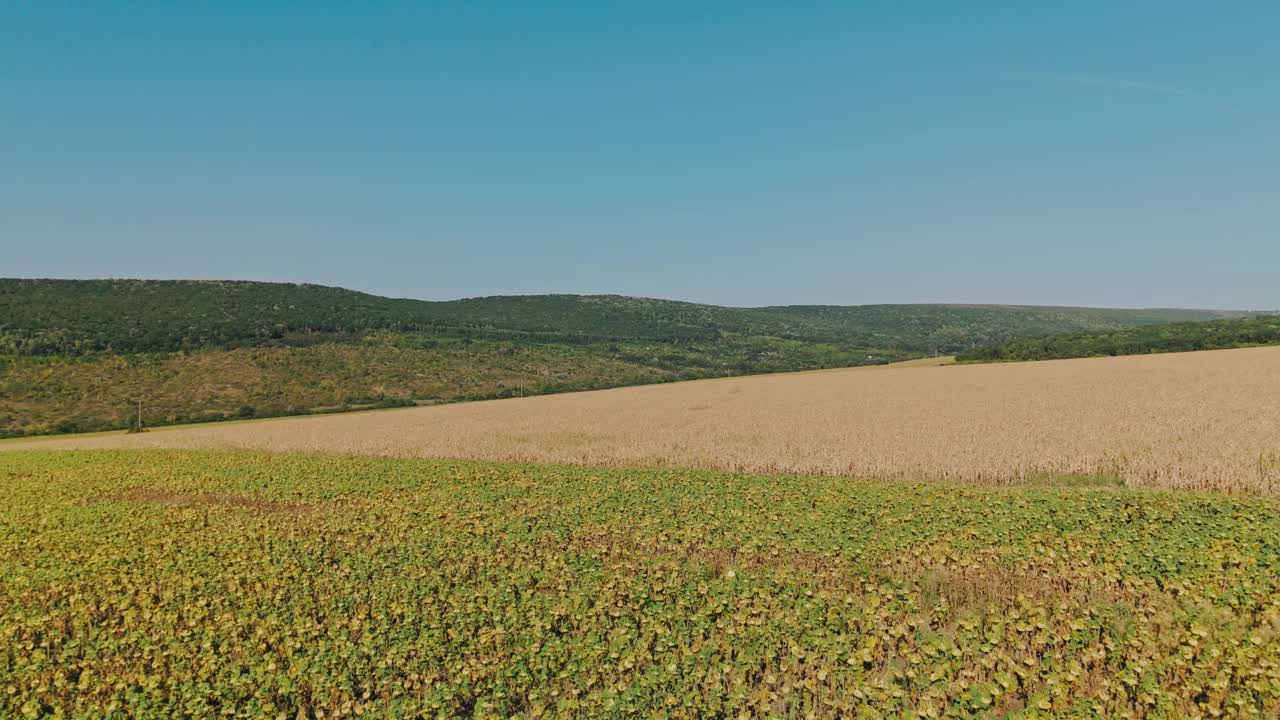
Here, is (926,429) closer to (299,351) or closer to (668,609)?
(668,609)

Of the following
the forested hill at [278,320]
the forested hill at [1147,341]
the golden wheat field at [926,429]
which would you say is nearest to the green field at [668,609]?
the golden wheat field at [926,429]

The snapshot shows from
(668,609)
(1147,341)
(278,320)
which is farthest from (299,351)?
(1147,341)

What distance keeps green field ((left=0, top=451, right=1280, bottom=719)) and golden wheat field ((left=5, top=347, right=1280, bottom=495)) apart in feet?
18.4

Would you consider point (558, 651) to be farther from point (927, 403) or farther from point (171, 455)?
point (927, 403)

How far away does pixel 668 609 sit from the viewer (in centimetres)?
1260

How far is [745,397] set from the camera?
2532 inches

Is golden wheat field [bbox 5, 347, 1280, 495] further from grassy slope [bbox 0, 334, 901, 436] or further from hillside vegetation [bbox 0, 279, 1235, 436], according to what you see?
hillside vegetation [bbox 0, 279, 1235, 436]

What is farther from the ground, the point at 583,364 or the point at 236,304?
the point at 236,304

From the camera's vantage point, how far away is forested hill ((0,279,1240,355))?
352 feet

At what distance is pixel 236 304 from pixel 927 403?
420ft

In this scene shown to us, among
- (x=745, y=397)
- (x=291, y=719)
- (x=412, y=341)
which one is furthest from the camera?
(x=412, y=341)

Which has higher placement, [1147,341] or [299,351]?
[1147,341]

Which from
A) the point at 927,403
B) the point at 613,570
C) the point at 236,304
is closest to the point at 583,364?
the point at 236,304

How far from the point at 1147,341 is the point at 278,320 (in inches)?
5234
